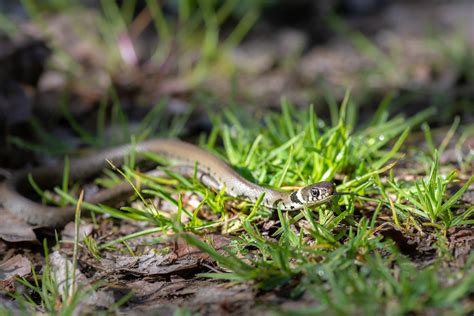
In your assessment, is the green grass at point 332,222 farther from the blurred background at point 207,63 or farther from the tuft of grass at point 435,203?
the blurred background at point 207,63

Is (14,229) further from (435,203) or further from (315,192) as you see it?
(435,203)

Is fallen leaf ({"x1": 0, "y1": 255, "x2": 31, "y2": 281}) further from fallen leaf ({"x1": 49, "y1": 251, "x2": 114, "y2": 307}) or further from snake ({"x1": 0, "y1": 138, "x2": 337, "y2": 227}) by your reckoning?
snake ({"x1": 0, "y1": 138, "x2": 337, "y2": 227})

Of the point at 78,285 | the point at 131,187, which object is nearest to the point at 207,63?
the point at 131,187

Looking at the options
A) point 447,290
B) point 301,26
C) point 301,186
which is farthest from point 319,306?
point 301,26

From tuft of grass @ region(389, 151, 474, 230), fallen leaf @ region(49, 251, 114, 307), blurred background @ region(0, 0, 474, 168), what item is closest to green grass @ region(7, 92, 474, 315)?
tuft of grass @ region(389, 151, 474, 230)

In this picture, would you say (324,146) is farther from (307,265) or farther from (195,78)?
(195,78)

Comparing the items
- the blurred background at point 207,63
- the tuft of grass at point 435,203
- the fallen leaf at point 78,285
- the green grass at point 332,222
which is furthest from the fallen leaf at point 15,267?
the tuft of grass at point 435,203
